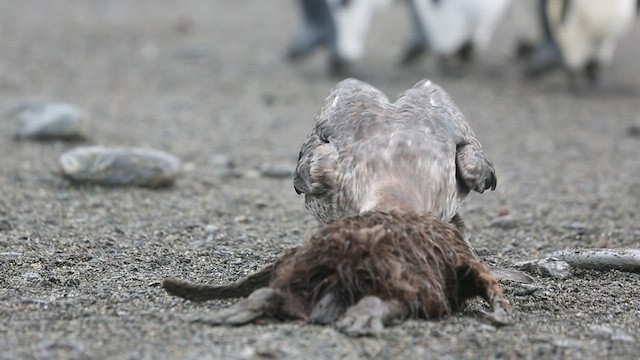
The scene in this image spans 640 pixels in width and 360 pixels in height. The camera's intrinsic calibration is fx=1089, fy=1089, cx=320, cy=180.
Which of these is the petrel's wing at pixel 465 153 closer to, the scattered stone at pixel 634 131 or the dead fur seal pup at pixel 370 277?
the dead fur seal pup at pixel 370 277

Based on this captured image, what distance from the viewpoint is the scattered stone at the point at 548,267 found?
555 centimetres

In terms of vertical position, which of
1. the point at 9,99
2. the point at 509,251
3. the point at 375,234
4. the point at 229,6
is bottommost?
the point at 509,251

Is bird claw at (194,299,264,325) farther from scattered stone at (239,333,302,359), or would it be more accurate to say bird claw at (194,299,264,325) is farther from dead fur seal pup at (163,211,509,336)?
scattered stone at (239,333,302,359)

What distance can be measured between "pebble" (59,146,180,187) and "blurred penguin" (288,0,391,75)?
6.49 metres

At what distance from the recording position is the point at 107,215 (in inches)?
→ 278

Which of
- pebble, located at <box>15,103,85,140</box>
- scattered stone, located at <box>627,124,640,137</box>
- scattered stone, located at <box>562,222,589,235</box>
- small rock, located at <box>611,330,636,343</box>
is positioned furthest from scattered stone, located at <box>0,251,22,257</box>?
scattered stone, located at <box>627,124,640,137</box>

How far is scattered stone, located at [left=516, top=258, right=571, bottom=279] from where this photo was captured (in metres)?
5.55

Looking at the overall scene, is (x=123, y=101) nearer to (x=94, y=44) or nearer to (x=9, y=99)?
(x=9, y=99)

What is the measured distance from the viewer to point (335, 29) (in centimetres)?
1416

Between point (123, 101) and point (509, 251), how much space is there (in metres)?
7.35

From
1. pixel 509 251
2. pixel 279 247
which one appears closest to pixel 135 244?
pixel 279 247

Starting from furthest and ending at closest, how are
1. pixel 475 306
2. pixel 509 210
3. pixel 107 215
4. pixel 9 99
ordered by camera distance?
pixel 9 99 < pixel 509 210 < pixel 107 215 < pixel 475 306

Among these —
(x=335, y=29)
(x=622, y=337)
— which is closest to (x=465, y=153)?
(x=622, y=337)

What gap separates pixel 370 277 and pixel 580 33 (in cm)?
942
